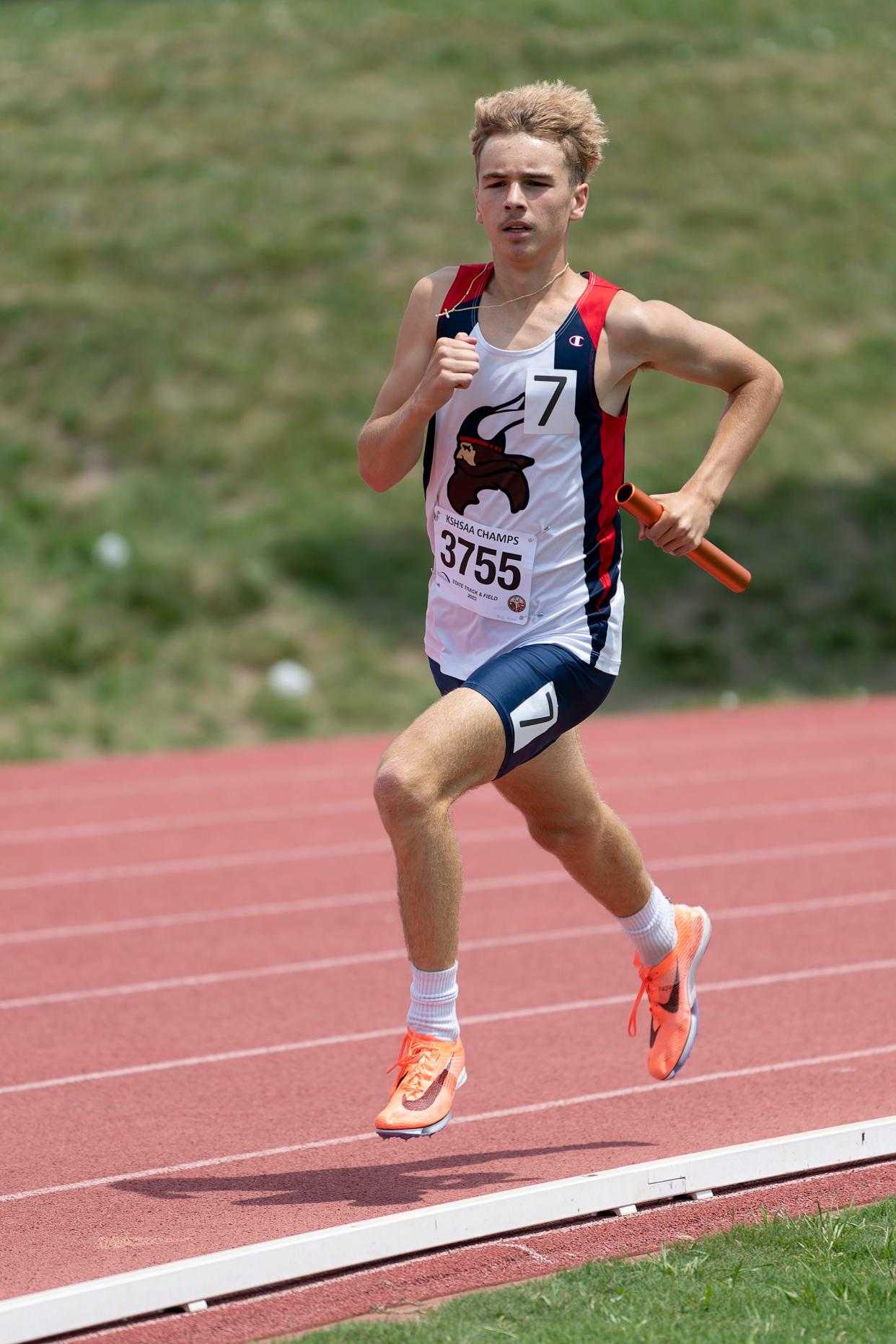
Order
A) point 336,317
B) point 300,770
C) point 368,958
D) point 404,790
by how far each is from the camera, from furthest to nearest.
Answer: point 336,317, point 300,770, point 368,958, point 404,790

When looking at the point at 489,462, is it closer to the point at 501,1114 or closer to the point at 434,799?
the point at 434,799

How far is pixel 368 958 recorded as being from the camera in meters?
5.89

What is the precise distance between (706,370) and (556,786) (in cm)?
92

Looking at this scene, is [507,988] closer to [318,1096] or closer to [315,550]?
[318,1096]

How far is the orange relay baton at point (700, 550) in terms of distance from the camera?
11.0ft

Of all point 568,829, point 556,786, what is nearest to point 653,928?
point 568,829

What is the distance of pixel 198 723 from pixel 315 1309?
9.04 metres

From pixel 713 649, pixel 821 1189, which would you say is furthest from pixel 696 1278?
pixel 713 649

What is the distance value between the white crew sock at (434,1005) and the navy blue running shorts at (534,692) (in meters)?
0.42

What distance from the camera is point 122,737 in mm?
11438

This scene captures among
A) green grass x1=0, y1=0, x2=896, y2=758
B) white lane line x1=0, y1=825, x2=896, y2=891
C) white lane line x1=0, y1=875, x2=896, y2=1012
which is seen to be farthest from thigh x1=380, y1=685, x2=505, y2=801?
green grass x1=0, y1=0, x2=896, y2=758

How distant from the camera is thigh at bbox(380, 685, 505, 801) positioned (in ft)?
10.9

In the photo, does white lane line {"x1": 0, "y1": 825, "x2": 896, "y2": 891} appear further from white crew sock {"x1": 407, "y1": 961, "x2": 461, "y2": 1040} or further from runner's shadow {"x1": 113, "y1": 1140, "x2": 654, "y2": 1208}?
white crew sock {"x1": 407, "y1": 961, "x2": 461, "y2": 1040}

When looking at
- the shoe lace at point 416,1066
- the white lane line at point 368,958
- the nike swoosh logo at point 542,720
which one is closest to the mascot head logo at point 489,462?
the nike swoosh logo at point 542,720
